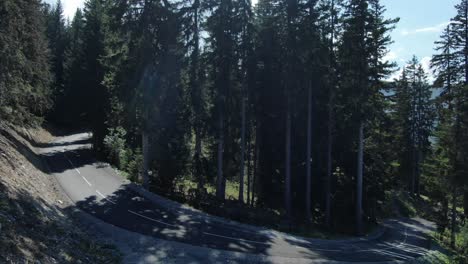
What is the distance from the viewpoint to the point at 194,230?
817 inches

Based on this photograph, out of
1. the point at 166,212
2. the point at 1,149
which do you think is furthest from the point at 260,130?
the point at 1,149

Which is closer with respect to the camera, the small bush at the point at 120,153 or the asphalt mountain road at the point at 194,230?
the asphalt mountain road at the point at 194,230

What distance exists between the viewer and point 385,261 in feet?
68.5

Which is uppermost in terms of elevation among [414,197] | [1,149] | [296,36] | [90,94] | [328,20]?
[328,20]

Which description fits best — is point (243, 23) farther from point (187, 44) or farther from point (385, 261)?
point (385, 261)

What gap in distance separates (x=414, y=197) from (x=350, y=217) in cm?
2612

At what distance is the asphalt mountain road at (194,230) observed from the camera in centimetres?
1956

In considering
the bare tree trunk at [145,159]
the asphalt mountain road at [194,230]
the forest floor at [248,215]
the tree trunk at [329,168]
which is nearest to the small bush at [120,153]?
the asphalt mountain road at [194,230]

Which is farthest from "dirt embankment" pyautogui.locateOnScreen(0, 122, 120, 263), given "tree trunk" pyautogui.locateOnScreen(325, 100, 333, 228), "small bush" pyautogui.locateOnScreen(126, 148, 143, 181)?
"tree trunk" pyautogui.locateOnScreen(325, 100, 333, 228)

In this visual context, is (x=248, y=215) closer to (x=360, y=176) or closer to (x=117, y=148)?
(x=360, y=176)

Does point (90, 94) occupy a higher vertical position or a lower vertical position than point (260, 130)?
higher

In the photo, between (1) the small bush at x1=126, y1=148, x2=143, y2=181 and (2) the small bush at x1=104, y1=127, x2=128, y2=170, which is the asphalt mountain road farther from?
(2) the small bush at x1=104, y1=127, x2=128, y2=170

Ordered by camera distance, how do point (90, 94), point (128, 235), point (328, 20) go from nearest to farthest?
point (128, 235)
point (328, 20)
point (90, 94)

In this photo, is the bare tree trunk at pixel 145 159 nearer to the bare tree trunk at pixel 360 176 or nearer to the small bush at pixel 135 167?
the small bush at pixel 135 167
